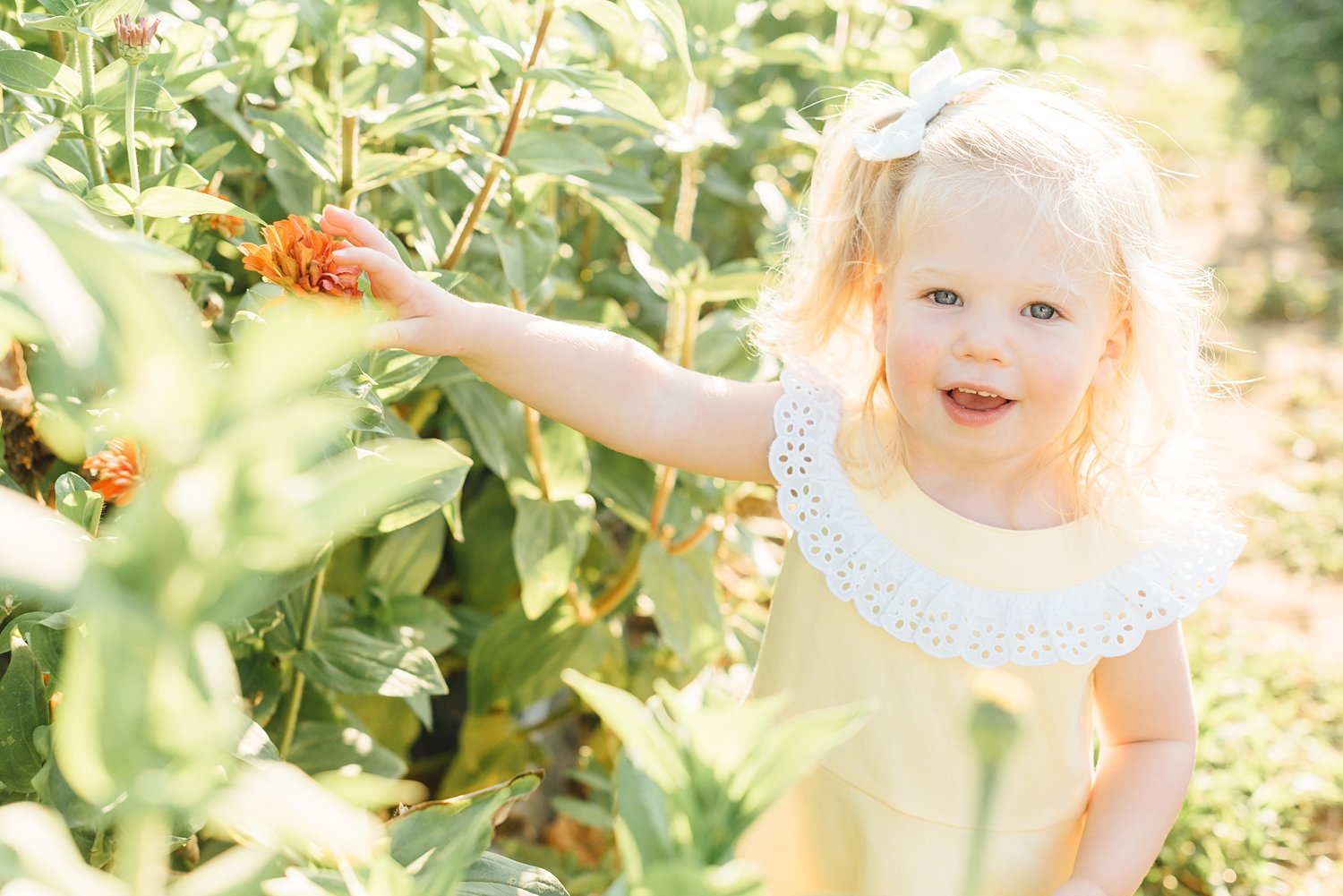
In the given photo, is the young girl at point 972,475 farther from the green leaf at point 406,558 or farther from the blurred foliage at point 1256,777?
the blurred foliage at point 1256,777

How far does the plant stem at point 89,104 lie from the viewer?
958 mm

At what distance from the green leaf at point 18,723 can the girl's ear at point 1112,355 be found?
3.03 feet

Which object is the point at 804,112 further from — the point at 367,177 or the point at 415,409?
the point at 367,177

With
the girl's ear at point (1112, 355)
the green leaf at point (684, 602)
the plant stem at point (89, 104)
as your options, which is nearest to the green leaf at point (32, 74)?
the plant stem at point (89, 104)

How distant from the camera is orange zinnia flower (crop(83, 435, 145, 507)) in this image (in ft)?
2.93

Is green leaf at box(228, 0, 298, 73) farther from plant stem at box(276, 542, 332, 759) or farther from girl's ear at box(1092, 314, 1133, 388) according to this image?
girl's ear at box(1092, 314, 1133, 388)

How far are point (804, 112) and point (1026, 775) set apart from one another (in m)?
1.28

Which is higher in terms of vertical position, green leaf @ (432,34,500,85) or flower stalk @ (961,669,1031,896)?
green leaf @ (432,34,500,85)

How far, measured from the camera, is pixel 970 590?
3.71ft

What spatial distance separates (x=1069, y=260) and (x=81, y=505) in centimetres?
80

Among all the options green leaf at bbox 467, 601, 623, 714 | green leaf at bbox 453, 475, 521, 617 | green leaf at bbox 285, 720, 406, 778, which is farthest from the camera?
green leaf at bbox 453, 475, 521, 617

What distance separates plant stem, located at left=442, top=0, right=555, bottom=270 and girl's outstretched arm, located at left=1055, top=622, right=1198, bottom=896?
721mm

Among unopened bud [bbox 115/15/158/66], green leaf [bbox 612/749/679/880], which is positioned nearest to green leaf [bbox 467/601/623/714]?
unopened bud [bbox 115/15/158/66]

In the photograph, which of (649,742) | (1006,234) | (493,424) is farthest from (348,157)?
(649,742)
